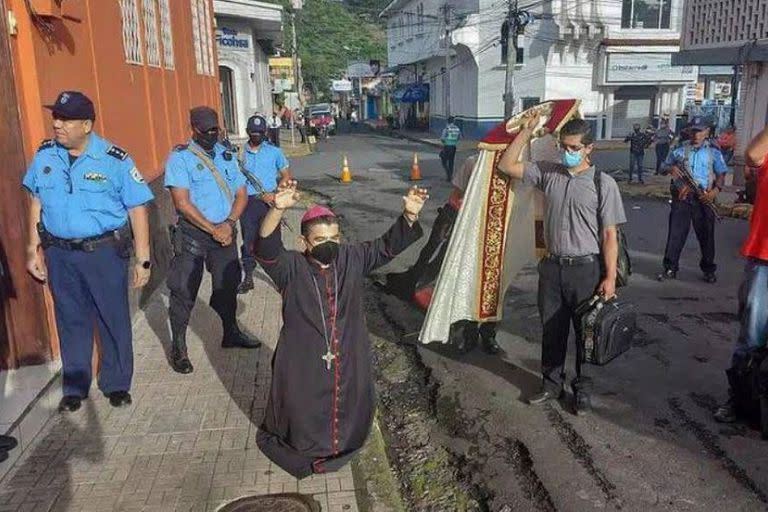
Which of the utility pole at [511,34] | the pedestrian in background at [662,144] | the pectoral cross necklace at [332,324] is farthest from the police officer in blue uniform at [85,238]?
the utility pole at [511,34]

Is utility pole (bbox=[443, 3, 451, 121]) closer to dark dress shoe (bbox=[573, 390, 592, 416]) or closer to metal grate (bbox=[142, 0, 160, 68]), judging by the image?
metal grate (bbox=[142, 0, 160, 68])

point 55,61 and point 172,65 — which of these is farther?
point 172,65

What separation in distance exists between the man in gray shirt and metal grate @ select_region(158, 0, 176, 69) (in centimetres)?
685

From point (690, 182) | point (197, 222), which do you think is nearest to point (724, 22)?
point (690, 182)

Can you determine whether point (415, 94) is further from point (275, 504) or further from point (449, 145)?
point (275, 504)

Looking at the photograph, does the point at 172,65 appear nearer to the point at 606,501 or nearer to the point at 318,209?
the point at 318,209

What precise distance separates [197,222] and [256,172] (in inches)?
91.1

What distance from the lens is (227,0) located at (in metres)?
20.5

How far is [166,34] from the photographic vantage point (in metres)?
9.97

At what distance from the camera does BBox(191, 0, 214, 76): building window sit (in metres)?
13.3

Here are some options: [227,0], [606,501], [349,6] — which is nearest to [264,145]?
[606,501]

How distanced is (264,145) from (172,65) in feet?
12.8

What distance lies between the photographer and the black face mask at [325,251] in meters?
3.51

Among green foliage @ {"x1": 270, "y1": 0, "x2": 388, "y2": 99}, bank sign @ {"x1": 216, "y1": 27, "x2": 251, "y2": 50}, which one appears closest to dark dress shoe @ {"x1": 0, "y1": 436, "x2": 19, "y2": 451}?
bank sign @ {"x1": 216, "y1": 27, "x2": 251, "y2": 50}
